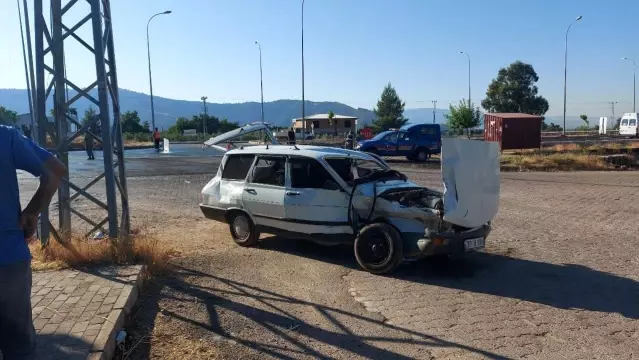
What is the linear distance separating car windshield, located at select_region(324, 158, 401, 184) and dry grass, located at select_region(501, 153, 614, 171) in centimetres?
1609

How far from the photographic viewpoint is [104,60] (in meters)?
6.87

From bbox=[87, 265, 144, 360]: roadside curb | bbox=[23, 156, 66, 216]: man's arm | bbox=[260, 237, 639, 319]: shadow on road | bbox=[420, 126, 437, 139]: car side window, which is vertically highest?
bbox=[420, 126, 437, 139]: car side window

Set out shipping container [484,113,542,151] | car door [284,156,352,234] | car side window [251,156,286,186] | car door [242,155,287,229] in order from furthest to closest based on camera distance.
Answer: shipping container [484,113,542,151], car side window [251,156,286,186], car door [242,155,287,229], car door [284,156,352,234]

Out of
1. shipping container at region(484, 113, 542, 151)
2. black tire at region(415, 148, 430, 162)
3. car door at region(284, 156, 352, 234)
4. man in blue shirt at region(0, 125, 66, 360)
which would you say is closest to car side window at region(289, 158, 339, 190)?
car door at region(284, 156, 352, 234)

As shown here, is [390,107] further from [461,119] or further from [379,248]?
[379,248]

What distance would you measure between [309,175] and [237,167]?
4.89 feet

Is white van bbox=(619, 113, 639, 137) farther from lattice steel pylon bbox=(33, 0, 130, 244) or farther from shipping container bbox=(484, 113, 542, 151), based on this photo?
lattice steel pylon bbox=(33, 0, 130, 244)

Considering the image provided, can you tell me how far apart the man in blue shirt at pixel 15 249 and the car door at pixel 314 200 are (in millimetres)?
4440

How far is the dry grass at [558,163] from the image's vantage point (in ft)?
74.9

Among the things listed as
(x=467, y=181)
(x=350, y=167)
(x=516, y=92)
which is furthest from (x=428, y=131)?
(x=516, y=92)

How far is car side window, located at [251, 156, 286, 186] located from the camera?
26.0ft

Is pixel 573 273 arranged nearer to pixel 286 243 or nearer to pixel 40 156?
pixel 286 243

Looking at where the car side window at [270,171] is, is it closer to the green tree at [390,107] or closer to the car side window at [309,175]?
the car side window at [309,175]

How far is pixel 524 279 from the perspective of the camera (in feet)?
21.6
